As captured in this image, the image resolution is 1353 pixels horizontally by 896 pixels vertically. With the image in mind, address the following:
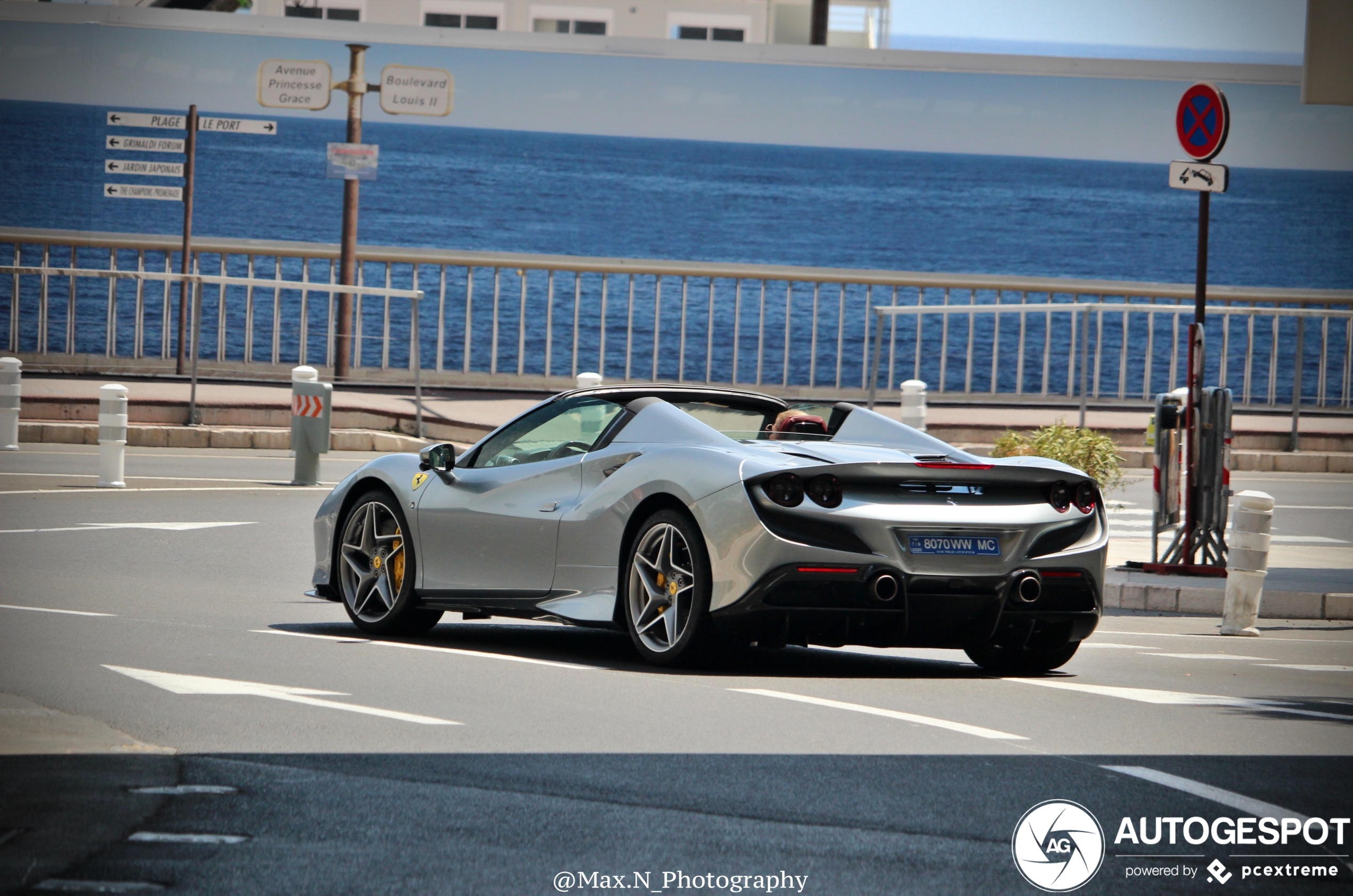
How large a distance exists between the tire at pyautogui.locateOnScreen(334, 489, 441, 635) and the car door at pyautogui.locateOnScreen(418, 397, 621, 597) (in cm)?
15

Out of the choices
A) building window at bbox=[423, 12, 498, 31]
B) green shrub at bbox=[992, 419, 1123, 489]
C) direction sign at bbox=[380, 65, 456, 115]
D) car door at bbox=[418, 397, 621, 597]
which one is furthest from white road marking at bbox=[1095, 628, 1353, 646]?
building window at bbox=[423, 12, 498, 31]

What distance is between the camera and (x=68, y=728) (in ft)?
19.2

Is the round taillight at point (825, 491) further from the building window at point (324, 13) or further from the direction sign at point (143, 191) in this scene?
the building window at point (324, 13)

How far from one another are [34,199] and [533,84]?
3856 centimetres

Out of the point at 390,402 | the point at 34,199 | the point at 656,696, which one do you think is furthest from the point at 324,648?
the point at 34,199

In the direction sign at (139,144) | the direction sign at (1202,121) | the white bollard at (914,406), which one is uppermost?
the direction sign at (139,144)

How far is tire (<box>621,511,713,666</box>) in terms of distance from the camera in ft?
24.0

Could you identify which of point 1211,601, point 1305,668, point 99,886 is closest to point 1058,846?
point 99,886

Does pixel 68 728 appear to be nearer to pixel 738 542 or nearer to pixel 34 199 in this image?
pixel 738 542

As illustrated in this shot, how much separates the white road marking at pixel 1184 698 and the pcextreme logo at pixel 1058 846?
7.39 feet

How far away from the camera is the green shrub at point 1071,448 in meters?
14.0

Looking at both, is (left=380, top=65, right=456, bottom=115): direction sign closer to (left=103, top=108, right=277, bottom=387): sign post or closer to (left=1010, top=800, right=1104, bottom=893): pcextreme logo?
(left=103, top=108, right=277, bottom=387): sign post

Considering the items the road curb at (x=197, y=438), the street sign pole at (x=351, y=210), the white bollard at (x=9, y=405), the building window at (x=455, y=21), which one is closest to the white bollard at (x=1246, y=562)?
the road curb at (x=197, y=438)

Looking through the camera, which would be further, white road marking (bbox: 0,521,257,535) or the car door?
white road marking (bbox: 0,521,257,535)
